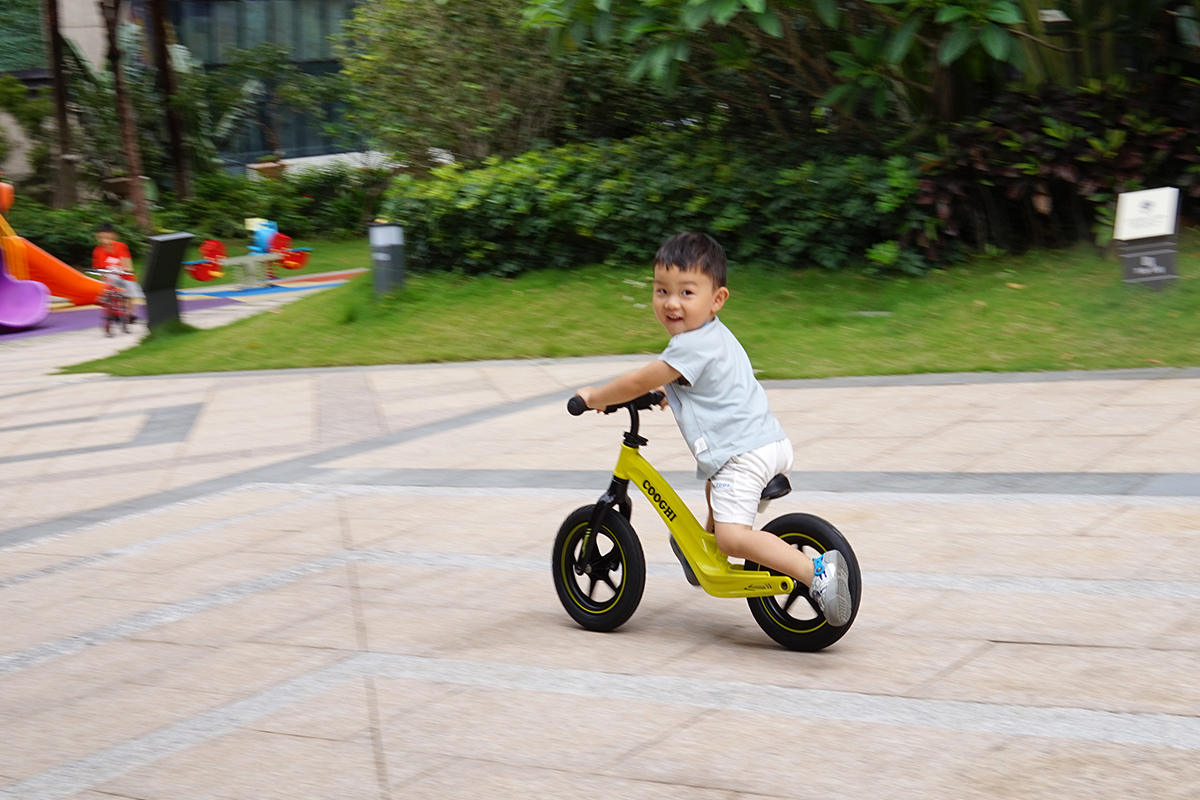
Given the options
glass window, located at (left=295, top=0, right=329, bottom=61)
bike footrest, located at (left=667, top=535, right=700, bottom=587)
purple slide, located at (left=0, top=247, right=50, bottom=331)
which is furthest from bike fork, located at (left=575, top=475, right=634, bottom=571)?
glass window, located at (left=295, top=0, right=329, bottom=61)

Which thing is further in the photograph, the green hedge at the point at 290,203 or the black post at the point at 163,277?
the green hedge at the point at 290,203

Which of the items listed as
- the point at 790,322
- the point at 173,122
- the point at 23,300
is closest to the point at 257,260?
the point at 23,300

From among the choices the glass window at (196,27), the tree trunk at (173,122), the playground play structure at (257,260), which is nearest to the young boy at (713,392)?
the playground play structure at (257,260)

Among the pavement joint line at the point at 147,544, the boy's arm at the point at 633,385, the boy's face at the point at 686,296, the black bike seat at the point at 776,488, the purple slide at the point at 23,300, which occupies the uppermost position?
the boy's face at the point at 686,296

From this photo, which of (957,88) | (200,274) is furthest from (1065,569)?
(200,274)

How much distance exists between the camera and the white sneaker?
373 cm

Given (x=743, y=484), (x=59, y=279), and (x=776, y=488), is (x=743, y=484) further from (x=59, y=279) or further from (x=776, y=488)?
(x=59, y=279)

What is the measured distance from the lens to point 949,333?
9367 mm

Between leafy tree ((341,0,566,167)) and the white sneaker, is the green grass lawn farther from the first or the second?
the white sneaker

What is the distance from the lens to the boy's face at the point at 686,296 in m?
3.93

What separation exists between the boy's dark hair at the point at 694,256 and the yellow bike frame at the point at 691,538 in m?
0.63

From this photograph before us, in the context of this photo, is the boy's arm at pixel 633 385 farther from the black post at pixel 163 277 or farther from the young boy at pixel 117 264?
the young boy at pixel 117 264

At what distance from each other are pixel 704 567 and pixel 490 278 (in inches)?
367

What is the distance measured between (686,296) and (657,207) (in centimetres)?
886
